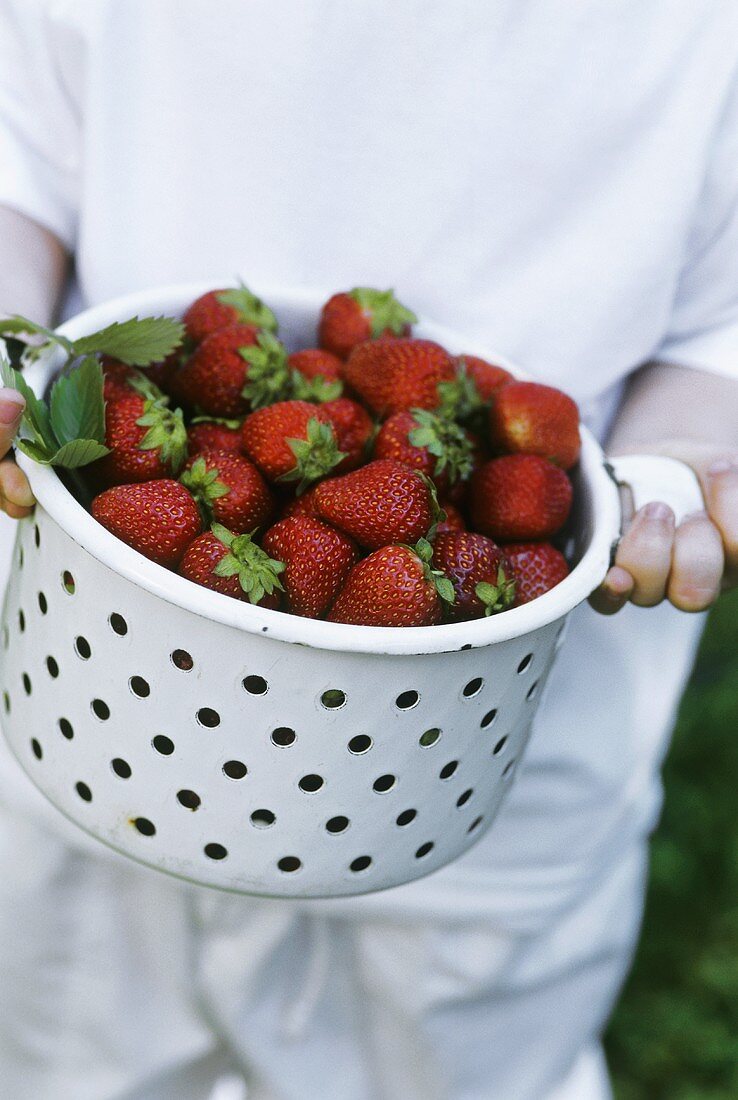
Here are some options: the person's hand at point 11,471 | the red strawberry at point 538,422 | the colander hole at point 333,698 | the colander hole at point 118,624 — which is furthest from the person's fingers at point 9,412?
the red strawberry at point 538,422

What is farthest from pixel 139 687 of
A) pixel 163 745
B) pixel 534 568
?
pixel 534 568

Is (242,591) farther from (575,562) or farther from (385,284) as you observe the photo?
(385,284)

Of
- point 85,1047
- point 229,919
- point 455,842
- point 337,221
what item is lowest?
point 85,1047

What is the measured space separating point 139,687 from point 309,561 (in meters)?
0.11

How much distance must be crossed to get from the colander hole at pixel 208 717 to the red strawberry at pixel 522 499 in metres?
0.23

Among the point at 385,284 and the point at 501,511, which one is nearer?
the point at 501,511

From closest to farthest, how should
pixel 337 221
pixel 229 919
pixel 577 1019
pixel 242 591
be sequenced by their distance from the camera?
pixel 242 591, pixel 337 221, pixel 229 919, pixel 577 1019

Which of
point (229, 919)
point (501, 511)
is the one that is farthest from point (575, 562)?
point (229, 919)

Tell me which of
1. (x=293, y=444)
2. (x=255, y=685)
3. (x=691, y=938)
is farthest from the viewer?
(x=691, y=938)

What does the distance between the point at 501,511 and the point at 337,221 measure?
0.28 m

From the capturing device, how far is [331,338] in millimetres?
772

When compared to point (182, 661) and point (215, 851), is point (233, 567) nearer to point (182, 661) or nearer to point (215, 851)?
point (182, 661)

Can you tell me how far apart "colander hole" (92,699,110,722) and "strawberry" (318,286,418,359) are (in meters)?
0.31

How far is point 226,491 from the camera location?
25.1 inches
